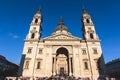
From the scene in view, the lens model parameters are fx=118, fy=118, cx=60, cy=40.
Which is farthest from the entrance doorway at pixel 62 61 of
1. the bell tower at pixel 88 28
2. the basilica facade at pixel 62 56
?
the bell tower at pixel 88 28

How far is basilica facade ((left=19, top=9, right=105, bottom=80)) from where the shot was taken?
95.1 ft

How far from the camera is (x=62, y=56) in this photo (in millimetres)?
34688

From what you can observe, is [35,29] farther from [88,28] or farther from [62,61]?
[88,28]

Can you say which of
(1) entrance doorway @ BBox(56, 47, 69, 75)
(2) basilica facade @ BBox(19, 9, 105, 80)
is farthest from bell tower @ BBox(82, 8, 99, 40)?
(1) entrance doorway @ BBox(56, 47, 69, 75)

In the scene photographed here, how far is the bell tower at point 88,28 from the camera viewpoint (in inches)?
1346

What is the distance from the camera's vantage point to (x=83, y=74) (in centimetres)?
2884

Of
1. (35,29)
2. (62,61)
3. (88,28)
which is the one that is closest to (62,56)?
(62,61)

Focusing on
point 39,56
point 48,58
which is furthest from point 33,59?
point 48,58

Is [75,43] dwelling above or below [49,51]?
above

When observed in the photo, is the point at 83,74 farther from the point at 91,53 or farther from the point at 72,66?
the point at 91,53

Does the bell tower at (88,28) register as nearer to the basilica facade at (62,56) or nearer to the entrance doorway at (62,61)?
the basilica facade at (62,56)

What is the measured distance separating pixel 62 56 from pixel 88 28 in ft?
37.9

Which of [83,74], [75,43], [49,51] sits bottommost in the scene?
[83,74]

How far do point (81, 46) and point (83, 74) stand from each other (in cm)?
758
